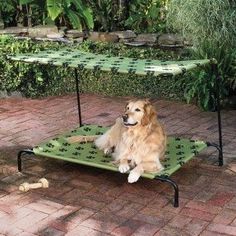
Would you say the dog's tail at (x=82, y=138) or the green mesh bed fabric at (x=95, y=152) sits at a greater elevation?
the dog's tail at (x=82, y=138)

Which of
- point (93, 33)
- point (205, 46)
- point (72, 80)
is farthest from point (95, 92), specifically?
point (205, 46)

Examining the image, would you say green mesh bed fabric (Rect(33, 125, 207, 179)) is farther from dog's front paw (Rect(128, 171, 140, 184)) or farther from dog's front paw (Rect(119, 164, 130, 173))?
dog's front paw (Rect(128, 171, 140, 184))

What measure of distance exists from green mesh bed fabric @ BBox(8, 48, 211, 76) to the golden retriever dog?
14.3 inches

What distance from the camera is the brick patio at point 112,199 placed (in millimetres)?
3951

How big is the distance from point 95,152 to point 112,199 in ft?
2.50

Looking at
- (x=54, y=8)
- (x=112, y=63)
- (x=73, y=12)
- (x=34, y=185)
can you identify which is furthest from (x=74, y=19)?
(x=34, y=185)

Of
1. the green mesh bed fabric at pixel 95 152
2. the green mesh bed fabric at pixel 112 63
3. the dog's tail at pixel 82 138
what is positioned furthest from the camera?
the dog's tail at pixel 82 138

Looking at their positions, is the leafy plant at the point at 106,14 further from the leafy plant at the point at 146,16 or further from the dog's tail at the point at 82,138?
the dog's tail at the point at 82,138

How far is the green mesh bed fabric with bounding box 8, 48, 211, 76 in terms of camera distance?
4223 mm

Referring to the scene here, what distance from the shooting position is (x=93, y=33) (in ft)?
30.7

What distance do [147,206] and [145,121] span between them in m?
0.77

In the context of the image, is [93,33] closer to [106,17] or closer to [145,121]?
[106,17]

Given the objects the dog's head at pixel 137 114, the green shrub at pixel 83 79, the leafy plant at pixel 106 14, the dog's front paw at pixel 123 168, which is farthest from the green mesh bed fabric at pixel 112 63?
the leafy plant at pixel 106 14

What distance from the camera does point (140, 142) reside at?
4574 mm
